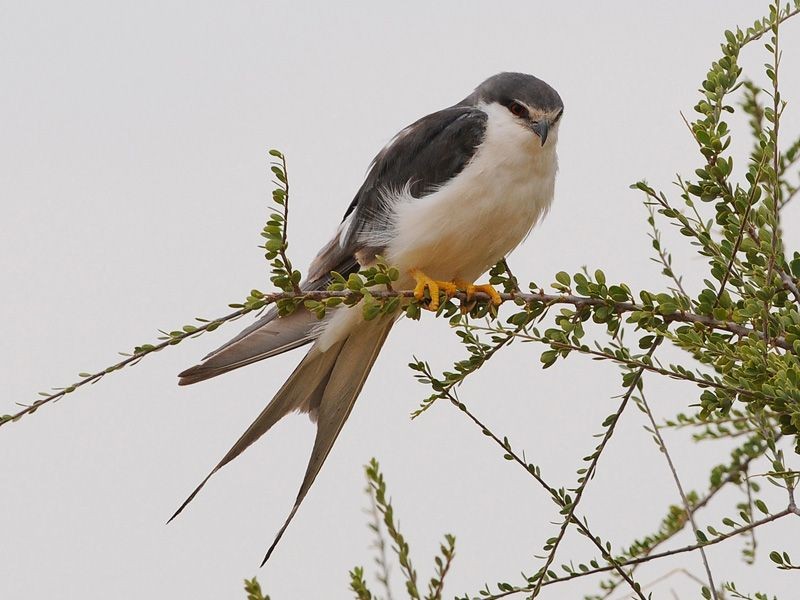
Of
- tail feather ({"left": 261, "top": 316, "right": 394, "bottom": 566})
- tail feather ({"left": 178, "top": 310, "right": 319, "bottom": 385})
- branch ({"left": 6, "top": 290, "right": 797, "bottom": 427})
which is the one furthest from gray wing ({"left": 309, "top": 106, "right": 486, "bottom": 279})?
branch ({"left": 6, "top": 290, "right": 797, "bottom": 427})

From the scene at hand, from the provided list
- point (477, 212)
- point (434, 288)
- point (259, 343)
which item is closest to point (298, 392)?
point (259, 343)

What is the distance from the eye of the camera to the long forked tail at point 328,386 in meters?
3.88

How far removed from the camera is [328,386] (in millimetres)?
4102

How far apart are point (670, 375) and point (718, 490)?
98cm

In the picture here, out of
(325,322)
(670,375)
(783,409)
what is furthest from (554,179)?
(783,409)

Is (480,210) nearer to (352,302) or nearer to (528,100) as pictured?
(528,100)

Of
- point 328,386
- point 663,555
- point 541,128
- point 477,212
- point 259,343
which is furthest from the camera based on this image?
point 328,386

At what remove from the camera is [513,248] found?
158 inches

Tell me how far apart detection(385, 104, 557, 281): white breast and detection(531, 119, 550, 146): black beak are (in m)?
0.02

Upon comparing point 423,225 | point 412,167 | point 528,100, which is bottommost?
point 423,225

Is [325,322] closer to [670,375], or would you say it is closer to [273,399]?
[273,399]

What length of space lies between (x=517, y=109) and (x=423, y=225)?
0.68 meters

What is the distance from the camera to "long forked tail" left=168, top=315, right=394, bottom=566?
153 inches

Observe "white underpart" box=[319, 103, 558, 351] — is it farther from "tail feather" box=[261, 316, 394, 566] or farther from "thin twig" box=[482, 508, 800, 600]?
"thin twig" box=[482, 508, 800, 600]
